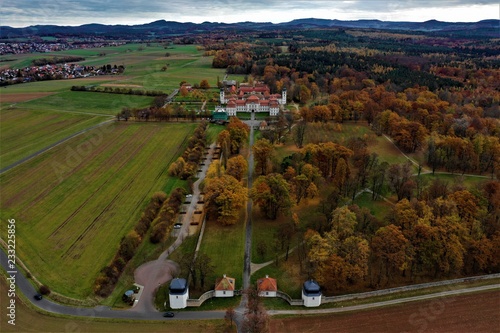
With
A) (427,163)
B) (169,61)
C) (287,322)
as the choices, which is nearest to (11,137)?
(287,322)

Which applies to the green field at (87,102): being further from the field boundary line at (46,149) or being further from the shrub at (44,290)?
the shrub at (44,290)

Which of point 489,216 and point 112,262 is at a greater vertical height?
point 489,216

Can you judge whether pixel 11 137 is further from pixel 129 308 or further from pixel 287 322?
pixel 287 322

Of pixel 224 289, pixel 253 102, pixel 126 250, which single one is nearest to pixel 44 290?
pixel 126 250

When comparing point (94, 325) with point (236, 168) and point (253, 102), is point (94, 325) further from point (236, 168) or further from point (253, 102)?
point (253, 102)

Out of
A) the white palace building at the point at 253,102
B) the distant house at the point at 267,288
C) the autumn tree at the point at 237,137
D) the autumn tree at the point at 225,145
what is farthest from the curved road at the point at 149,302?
the white palace building at the point at 253,102

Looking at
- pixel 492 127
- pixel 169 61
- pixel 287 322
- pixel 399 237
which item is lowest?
pixel 287 322
